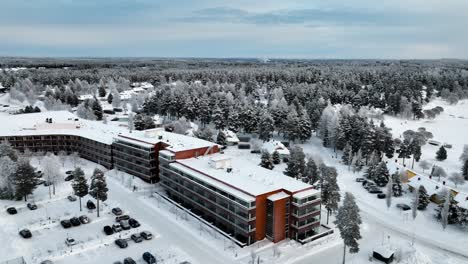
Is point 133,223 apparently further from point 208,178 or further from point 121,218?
point 208,178

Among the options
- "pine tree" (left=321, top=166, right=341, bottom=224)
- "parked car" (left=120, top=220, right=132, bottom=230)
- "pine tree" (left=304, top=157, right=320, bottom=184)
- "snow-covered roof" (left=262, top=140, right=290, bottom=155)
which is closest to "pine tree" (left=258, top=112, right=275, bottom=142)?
"snow-covered roof" (left=262, top=140, right=290, bottom=155)

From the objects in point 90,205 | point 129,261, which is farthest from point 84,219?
point 129,261

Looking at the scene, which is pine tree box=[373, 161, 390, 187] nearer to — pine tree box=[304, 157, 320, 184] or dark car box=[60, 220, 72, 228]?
pine tree box=[304, 157, 320, 184]

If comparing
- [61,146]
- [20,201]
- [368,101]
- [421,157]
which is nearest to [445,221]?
[421,157]

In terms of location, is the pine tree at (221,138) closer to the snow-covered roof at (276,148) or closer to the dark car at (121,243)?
the snow-covered roof at (276,148)

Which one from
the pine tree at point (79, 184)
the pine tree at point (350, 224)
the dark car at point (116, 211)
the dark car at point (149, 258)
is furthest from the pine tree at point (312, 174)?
the pine tree at point (79, 184)

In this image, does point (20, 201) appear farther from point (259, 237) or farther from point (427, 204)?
point (427, 204)
